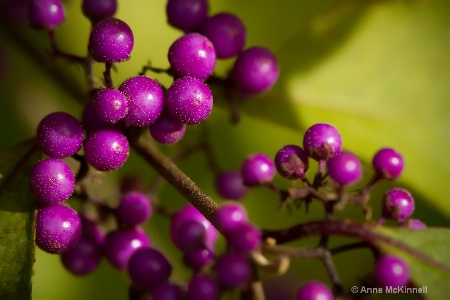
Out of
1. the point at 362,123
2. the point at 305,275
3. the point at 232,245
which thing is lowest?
the point at 305,275

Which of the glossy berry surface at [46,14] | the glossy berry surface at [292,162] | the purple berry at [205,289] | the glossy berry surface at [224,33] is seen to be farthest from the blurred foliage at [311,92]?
the purple berry at [205,289]

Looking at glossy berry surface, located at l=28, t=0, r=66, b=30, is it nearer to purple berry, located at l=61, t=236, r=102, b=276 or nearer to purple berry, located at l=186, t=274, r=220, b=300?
purple berry, located at l=61, t=236, r=102, b=276

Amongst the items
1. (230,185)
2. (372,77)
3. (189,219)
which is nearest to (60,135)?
(189,219)

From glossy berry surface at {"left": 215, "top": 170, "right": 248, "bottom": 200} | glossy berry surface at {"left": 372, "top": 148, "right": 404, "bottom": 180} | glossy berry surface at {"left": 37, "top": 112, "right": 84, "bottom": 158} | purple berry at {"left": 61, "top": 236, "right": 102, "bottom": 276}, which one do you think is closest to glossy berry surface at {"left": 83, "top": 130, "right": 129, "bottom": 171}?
glossy berry surface at {"left": 37, "top": 112, "right": 84, "bottom": 158}

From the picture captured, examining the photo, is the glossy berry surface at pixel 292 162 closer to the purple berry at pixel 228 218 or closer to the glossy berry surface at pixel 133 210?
the purple berry at pixel 228 218

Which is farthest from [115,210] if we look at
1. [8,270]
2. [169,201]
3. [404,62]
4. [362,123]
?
[404,62]

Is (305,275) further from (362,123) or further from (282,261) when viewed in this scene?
(282,261)

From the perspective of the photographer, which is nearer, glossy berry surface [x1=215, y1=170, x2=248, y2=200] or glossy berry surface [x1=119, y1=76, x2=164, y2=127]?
glossy berry surface [x1=119, y1=76, x2=164, y2=127]
